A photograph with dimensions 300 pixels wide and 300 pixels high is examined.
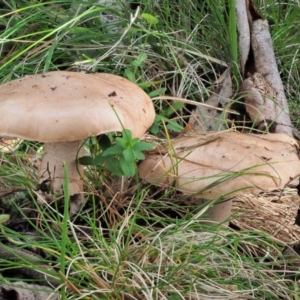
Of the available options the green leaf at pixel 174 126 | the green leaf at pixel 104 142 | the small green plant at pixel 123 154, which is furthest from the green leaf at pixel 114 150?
the green leaf at pixel 174 126

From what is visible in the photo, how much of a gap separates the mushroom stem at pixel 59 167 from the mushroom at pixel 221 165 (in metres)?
0.21

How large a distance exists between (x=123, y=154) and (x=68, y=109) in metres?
0.22

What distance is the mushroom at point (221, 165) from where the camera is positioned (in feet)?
5.10

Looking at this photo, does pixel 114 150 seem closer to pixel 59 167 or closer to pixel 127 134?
pixel 127 134

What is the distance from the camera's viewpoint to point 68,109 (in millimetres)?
1432

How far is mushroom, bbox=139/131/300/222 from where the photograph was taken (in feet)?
5.10

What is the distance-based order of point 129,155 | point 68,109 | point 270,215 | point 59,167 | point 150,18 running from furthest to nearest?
point 150,18 < point 270,215 < point 59,167 < point 129,155 < point 68,109

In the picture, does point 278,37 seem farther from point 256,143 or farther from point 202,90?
point 256,143

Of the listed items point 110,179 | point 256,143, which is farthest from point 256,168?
point 110,179

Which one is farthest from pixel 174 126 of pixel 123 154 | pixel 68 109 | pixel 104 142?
pixel 68 109

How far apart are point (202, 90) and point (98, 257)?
1264 millimetres

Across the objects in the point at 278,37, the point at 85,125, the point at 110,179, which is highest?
the point at 85,125

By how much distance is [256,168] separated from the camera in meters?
1.57

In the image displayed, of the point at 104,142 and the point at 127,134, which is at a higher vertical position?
the point at 127,134
